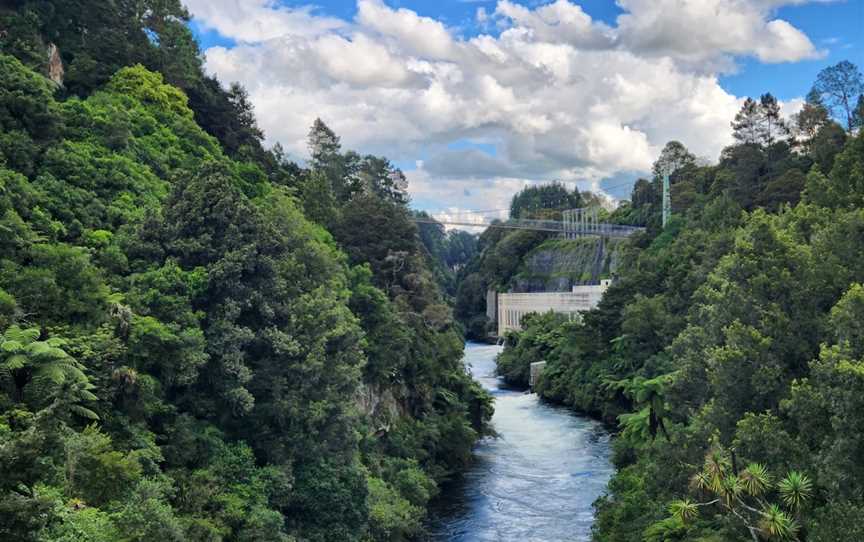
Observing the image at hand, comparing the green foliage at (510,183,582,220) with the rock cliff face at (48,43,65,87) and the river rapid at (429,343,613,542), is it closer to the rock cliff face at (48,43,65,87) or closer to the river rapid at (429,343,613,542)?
the river rapid at (429,343,613,542)

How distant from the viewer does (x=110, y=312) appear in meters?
21.8

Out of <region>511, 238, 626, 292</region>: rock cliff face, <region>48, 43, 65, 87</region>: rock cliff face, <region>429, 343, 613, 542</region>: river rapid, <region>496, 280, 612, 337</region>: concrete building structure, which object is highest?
<region>48, 43, 65, 87</region>: rock cliff face

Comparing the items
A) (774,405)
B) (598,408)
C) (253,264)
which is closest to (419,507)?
(253,264)

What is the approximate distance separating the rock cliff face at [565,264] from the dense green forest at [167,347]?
67242 millimetres

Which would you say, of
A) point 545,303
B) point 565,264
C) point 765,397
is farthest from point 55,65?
point 565,264

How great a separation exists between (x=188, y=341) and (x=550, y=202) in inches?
6258

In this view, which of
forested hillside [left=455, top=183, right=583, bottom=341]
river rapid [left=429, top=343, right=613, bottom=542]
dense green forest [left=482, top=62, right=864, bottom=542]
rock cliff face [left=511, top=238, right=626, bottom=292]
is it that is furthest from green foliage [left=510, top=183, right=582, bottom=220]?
dense green forest [left=482, top=62, right=864, bottom=542]

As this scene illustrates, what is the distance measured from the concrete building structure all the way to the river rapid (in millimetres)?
26377

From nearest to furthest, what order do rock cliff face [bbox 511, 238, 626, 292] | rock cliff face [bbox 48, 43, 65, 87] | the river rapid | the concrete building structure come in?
the river rapid, rock cliff face [bbox 48, 43, 65, 87], the concrete building structure, rock cliff face [bbox 511, 238, 626, 292]

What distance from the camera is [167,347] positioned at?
22531mm

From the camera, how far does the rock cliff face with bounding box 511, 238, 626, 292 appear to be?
10588 cm

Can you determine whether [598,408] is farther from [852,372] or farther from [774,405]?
[852,372]

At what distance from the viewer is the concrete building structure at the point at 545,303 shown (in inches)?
3509

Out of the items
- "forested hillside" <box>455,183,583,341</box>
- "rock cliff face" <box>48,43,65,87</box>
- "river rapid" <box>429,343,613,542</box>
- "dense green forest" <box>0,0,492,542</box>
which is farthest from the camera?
"forested hillside" <box>455,183,583,341</box>
